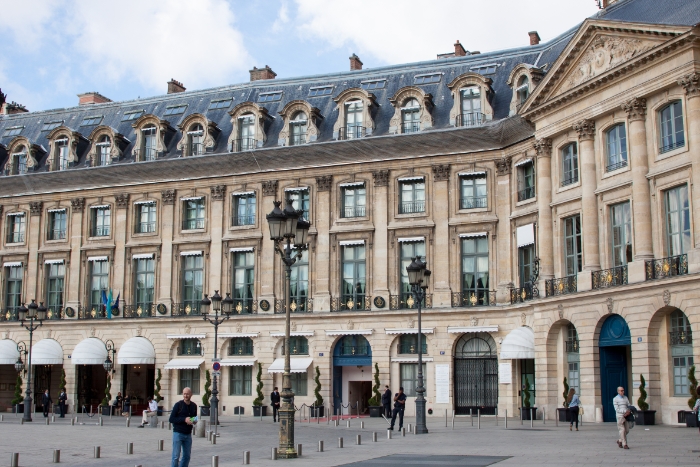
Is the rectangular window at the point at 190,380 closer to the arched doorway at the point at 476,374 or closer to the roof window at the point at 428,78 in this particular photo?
the arched doorway at the point at 476,374

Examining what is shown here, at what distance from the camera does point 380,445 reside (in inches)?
1030

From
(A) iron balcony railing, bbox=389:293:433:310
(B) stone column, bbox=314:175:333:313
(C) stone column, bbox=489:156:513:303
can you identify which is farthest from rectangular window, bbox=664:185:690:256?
(B) stone column, bbox=314:175:333:313

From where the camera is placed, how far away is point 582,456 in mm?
21453

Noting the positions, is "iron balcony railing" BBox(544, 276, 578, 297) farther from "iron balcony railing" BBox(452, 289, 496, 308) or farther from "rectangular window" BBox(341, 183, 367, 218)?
"rectangular window" BBox(341, 183, 367, 218)

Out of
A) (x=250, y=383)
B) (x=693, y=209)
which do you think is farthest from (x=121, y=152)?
(x=693, y=209)

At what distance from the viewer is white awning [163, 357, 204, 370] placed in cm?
4827

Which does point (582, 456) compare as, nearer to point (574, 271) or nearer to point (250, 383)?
point (574, 271)

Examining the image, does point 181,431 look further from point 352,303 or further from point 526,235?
point 352,303

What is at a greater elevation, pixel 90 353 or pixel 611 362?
pixel 90 353

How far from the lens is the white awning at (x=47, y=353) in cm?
5100

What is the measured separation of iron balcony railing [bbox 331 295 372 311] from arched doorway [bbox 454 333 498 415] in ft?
15.9

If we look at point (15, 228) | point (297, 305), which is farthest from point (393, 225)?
point (15, 228)

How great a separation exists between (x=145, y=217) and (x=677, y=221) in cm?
2936

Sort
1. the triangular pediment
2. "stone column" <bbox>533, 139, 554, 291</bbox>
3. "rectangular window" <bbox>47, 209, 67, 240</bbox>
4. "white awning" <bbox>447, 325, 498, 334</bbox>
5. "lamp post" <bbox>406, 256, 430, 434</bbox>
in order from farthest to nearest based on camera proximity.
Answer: "rectangular window" <bbox>47, 209, 67, 240</bbox> → "white awning" <bbox>447, 325, 498, 334</bbox> → "stone column" <bbox>533, 139, 554, 291</bbox> → the triangular pediment → "lamp post" <bbox>406, 256, 430, 434</bbox>
